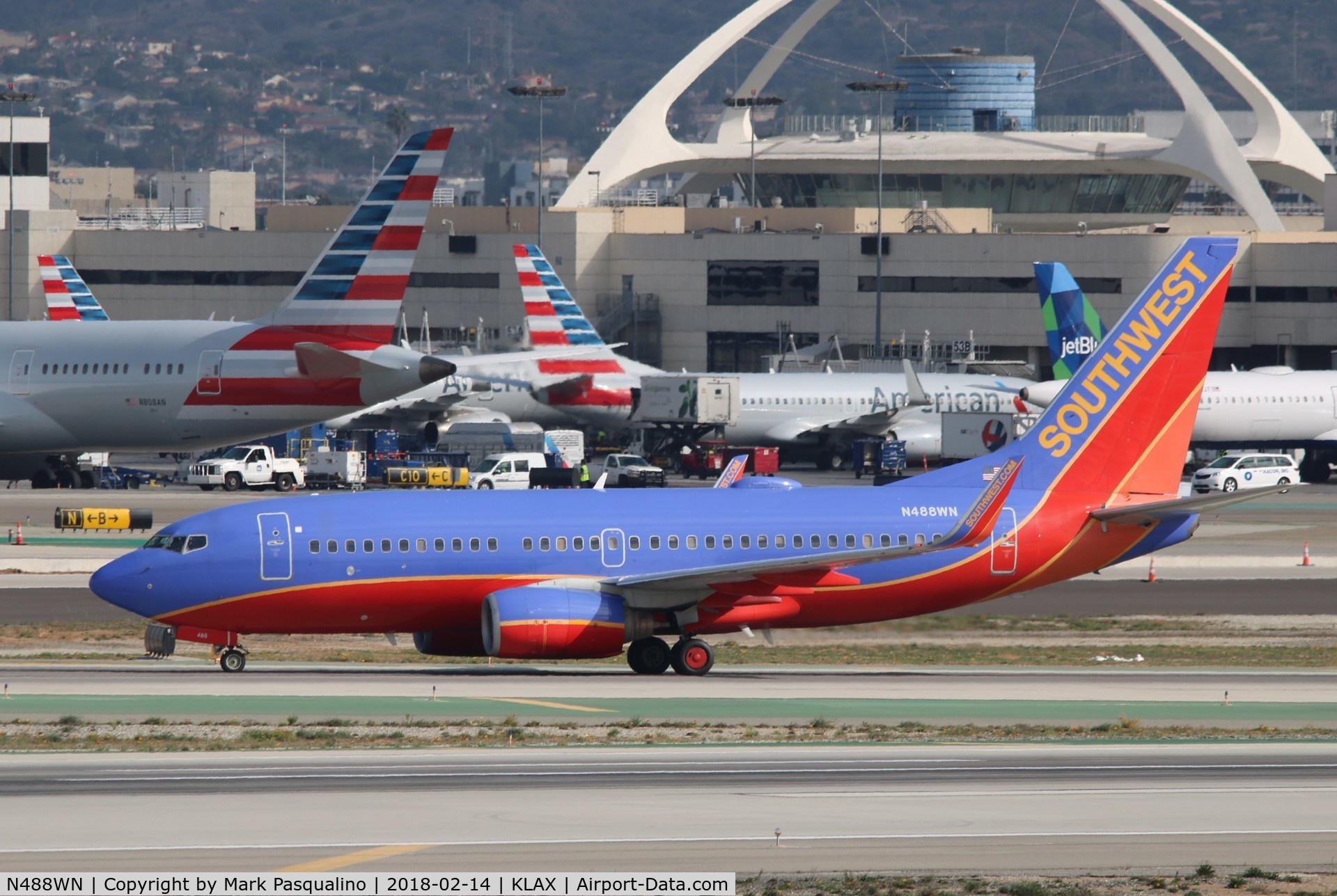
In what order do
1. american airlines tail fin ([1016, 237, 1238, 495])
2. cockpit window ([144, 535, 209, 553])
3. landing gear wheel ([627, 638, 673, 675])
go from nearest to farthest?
1. cockpit window ([144, 535, 209, 553])
2. landing gear wheel ([627, 638, 673, 675])
3. american airlines tail fin ([1016, 237, 1238, 495])

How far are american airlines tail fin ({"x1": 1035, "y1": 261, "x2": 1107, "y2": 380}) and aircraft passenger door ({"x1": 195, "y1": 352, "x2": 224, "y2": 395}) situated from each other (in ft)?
129

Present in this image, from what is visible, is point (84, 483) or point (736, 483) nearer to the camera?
point (736, 483)

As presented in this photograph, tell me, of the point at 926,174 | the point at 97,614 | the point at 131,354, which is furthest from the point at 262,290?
the point at 97,614

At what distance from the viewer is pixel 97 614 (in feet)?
144

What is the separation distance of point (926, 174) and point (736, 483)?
102 meters

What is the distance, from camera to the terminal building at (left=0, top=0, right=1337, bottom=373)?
116688 mm

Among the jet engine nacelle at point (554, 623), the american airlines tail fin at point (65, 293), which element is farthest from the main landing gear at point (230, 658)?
the american airlines tail fin at point (65, 293)

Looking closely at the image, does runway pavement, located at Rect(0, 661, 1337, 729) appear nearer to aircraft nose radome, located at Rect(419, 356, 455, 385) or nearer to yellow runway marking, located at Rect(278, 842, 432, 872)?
yellow runway marking, located at Rect(278, 842, 432, 872)

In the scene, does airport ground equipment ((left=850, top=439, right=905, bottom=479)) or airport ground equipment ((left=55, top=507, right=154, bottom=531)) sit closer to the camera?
airport ground equipment ((left=55, top=507, right=154, bottom=531))

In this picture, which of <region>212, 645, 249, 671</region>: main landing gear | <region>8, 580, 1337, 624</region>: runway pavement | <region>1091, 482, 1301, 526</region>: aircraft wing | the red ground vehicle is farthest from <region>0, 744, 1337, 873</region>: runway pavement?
the red ground vehicle

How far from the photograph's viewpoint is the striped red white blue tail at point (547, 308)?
309ft

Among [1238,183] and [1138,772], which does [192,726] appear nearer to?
[1138,772]

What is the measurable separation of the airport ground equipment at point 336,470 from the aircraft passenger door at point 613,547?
1743 inches

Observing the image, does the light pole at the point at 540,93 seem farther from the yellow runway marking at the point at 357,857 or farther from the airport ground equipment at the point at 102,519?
the yellow runway marking at the point at 357,857
